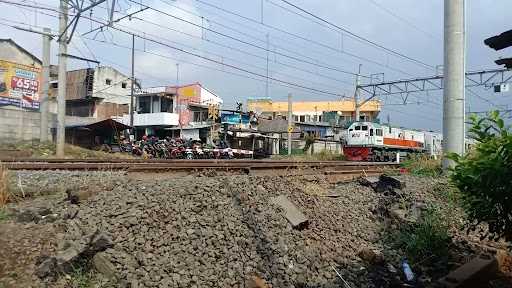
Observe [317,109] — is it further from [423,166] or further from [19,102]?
[423,166]

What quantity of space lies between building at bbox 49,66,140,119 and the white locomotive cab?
25746 millimetres

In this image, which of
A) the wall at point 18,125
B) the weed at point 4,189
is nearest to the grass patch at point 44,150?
the wall at point 18,125

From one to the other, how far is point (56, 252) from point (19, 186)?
2654 millimetres

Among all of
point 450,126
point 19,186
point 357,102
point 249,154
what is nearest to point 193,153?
point 249,154

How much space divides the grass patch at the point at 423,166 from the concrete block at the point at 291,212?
695 cm

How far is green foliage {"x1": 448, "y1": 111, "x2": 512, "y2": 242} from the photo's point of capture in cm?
384

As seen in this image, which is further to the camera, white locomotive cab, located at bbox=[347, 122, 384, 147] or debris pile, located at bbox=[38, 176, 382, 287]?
white locomotive cab, located at bbox=[347, 122, 384, 147]

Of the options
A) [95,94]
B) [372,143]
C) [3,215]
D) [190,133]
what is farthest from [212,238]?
[95,94]

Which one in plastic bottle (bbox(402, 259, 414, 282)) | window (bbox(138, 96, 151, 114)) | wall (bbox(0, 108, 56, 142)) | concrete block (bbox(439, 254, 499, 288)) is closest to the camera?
concrete block (bbox(439, 254, 499, 288))

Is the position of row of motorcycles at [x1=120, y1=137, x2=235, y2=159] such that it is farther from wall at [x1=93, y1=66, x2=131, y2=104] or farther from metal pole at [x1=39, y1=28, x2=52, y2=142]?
wall at [x1=93, y1=66, x2=131, y2=104]

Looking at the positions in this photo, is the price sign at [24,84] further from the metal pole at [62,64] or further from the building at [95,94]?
the building at [95,94]

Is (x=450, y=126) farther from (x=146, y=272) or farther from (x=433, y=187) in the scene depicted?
(x=146, y=272)

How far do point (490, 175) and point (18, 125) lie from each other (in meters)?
27.3

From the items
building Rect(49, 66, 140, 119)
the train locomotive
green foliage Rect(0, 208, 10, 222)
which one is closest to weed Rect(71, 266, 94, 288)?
green foliage Rect(0, 208, 10, 222)
